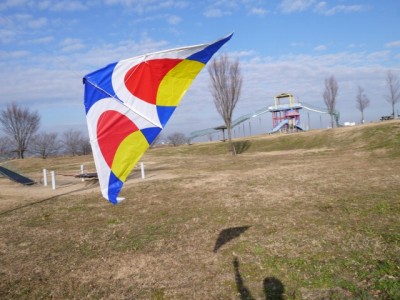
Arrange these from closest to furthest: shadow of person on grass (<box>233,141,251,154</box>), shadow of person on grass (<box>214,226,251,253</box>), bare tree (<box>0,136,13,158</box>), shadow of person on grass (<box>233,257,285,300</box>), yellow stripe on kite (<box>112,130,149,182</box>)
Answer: yellow stripe on kite (<box>112,130,149,182</box>), shadow of person on grass (<box>233,257,285,300</box>), shadow of person on grass (<box>214,226,251,253</box>), shadow of person on grass (<box>233,141,251,154</box>), bare tree (<box>0,136,13,158</box>)

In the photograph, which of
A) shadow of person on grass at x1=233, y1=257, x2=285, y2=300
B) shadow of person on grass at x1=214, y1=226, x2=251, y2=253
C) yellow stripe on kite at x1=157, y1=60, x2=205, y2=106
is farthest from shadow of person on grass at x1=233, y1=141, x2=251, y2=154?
yellow stripe on kite at x1=157, y1=60, x2=205, y2=106

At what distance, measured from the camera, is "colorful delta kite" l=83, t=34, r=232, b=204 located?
12.9ft

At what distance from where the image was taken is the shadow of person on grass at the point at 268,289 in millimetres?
5078

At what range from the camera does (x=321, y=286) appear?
5.25 metres

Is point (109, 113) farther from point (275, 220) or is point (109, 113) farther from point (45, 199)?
point (45, 199)

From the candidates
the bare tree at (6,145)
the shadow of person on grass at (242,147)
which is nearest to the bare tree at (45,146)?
the bare tree at (6,145)

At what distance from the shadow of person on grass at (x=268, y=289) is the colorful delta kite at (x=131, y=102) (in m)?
2.58

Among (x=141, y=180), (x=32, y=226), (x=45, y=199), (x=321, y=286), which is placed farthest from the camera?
(x=141, y=180)

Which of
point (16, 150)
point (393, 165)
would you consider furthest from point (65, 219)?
point (16, 150)

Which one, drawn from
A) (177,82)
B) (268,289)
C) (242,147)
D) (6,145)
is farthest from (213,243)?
(6,145)

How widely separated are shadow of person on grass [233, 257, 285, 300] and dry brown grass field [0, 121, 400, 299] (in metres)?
0.02

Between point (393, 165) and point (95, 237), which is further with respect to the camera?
point (393, 165)

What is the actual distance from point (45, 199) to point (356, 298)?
12.3m

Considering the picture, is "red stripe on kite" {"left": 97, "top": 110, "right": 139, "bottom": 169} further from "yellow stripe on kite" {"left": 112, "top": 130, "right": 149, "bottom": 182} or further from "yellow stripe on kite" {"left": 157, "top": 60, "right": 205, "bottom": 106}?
"yellow stripe on kite" {"left": 157, "top": 60, "right": 205, "bottom": 106}
